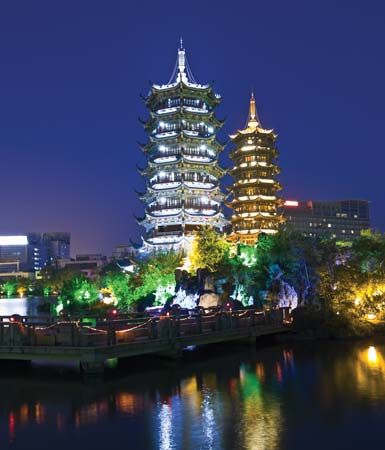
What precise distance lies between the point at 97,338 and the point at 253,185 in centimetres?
5291

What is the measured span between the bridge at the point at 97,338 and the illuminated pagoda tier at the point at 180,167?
116 ft

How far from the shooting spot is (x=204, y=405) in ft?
62.0

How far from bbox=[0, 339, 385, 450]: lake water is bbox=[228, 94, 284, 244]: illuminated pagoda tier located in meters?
45.1

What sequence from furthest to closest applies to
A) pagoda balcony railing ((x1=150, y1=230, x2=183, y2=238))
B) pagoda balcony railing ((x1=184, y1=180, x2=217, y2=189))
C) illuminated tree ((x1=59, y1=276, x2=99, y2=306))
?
pagoda balcony railing ((x1=184, y1=180, x2=217, y2=189)), pagoda balcony railing ((x1=150, y1=230, x2=183, y2=238)), illuminated tree ((x1=59, y1=276, x2=99, y2=306))

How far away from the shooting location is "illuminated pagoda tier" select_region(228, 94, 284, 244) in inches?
2859

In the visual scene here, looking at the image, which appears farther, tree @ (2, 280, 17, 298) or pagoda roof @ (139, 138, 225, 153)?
tree @ (2, 280, 17, 298)

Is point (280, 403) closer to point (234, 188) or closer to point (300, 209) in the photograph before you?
point (234, 188)

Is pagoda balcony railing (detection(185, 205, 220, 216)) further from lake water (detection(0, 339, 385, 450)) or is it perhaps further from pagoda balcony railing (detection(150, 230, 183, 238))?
lake water (detection(0, 339, 385, 450))

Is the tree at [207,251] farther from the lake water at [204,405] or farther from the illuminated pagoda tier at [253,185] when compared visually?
the lake water at [204,405]

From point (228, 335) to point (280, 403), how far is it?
431 inches

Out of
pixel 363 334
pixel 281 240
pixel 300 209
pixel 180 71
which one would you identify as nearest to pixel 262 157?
pixel 180 71

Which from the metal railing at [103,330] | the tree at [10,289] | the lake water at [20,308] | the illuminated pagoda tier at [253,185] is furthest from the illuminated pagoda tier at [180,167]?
the tree at [10,289]

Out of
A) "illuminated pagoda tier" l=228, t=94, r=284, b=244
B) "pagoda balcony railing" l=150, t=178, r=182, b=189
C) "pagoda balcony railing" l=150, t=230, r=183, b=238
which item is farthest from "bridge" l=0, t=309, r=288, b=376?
"illuminated pagoda tier" l=228, t=94, r=284, b=244

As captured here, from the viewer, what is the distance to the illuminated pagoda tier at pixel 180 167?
209 ft
